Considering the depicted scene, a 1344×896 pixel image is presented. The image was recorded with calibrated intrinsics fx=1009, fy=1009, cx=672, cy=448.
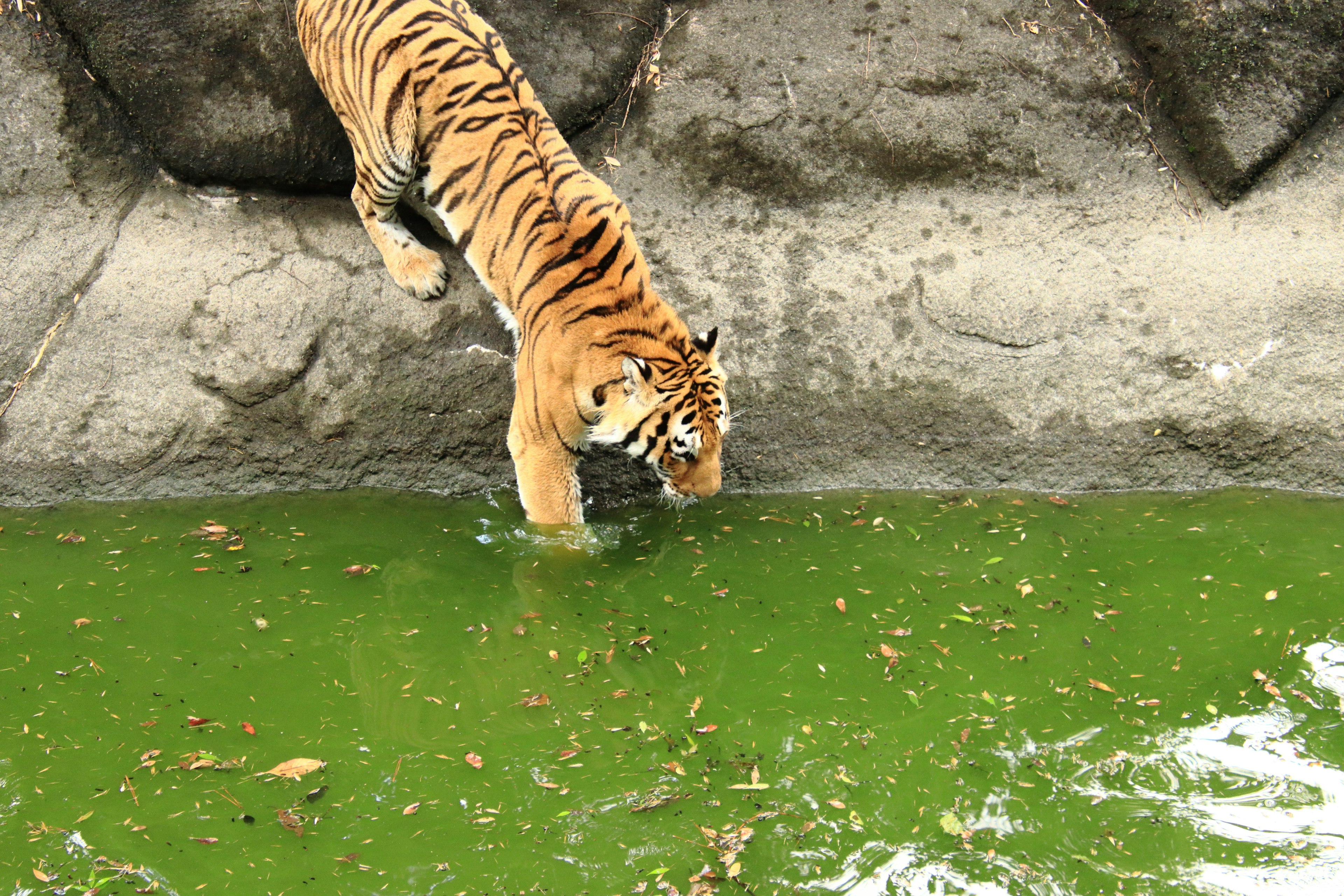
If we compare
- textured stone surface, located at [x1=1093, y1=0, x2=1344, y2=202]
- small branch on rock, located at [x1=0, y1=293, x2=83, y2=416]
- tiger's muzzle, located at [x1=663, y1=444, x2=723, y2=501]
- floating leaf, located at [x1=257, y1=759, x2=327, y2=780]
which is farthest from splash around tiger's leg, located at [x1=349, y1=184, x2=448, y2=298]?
textured stone surface, located at [x1=1093, y1=0, x2=1344, y2=202]

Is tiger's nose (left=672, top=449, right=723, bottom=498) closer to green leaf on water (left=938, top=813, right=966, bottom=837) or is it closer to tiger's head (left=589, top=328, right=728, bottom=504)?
tiger's head (left=589, top=328, right=728, bottom=504)

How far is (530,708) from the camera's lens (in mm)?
3295

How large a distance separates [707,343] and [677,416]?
0.31 metres

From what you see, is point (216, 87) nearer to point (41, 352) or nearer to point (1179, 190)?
point (41, 352)

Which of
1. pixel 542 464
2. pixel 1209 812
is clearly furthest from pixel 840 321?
pixel 1209 812

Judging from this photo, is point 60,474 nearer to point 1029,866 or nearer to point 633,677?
point 633,677

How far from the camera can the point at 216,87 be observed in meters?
4.68

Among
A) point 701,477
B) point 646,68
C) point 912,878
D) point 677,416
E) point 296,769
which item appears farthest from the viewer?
point 646,68

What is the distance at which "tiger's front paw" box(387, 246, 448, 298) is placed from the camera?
4.55m

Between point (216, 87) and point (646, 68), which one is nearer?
point (216, 87)

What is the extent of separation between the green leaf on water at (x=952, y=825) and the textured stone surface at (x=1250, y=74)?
12.1 ft

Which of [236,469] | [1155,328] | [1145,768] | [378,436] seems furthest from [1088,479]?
[236,469]

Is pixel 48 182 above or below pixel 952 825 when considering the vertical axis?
above

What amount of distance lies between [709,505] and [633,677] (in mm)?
1176
